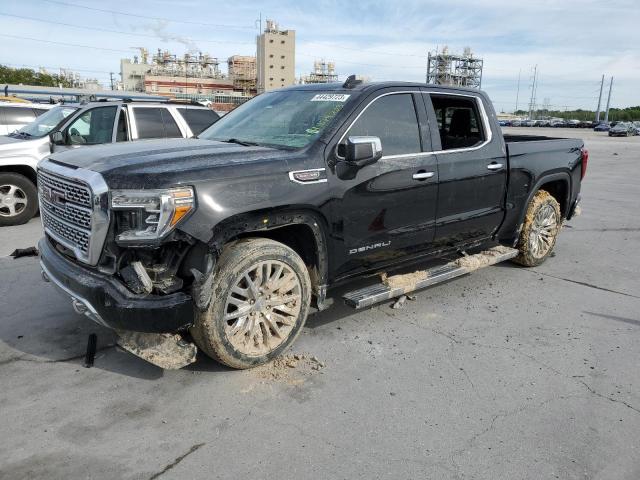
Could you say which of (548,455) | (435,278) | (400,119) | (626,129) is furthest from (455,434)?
(626,129)

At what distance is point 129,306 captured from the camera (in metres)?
2.96

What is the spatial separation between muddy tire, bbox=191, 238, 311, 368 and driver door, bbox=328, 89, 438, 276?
1.57ft

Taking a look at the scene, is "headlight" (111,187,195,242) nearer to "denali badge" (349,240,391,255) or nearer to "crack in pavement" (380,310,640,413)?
"denali badge" (349,240,391,255)

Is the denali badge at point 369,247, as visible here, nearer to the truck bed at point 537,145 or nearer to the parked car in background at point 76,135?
the truck bed at point 537,145

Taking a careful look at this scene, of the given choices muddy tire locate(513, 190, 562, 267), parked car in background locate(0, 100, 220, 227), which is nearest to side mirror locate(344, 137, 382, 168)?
muddy tire locate(513, 190, 562, 267)

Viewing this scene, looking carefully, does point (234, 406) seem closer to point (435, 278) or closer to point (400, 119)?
point (435, 278)

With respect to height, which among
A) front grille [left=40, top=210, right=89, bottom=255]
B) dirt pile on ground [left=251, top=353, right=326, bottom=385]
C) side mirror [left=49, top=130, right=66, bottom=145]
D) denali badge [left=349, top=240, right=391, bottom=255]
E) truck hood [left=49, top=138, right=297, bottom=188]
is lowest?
dirt pile on ground [left=251, top=353, right=326, bottom=385]

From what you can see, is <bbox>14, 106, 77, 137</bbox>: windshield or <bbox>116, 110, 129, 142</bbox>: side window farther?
<bbox>14, 106, 77, 137</bbox>: windshield

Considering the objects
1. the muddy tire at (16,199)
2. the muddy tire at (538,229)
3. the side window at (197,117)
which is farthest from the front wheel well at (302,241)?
the muddy tire at (16,199)

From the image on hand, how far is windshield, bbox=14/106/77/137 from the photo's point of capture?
864 cm

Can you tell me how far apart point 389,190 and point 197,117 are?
5.71 metres

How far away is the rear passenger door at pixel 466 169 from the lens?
457cm

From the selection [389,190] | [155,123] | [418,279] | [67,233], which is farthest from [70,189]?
[155,123]

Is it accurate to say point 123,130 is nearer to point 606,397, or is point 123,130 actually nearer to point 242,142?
point 242,142
